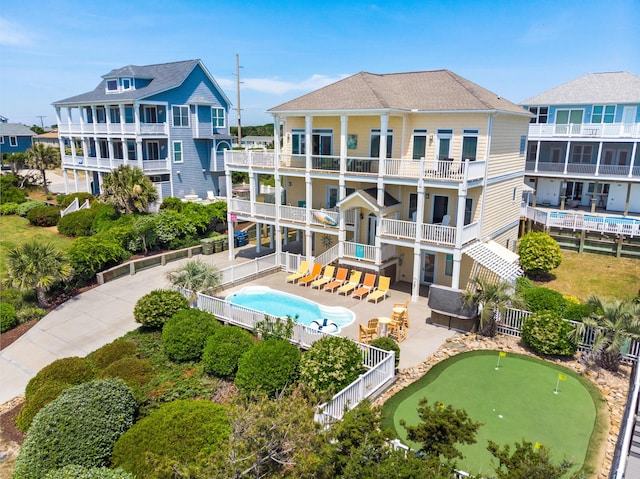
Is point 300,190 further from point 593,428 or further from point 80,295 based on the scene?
point 593,428

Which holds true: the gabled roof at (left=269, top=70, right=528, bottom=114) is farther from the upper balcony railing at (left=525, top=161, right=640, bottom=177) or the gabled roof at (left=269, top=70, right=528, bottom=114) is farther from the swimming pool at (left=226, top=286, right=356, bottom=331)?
the upper balcony railing at (left=525, top=161, right=640, bottom=177)

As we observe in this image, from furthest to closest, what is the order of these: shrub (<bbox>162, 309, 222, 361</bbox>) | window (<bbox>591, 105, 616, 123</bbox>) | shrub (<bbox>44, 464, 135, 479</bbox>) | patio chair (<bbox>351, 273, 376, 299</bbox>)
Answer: window (<bbox>591, 105, 616, 123</bbox>) < patio chair (<bbox>351, 273, 376, 299</bbox>) < shrub (<bbox>162, 309, 222, 361</bbox>) < shrub (<bbox>44, 464, 135, 479</bbox>)

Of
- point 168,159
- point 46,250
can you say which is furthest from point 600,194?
point 46,250

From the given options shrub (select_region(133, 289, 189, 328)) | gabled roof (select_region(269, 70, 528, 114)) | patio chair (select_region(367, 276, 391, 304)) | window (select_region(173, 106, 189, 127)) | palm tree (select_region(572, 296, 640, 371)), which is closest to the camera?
palm tree (select_region(572, 296, 640, 371))

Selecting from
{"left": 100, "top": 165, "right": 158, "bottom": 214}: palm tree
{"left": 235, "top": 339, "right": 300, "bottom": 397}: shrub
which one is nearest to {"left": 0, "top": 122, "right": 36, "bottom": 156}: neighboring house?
{"left": 100, "top": 165, "right": 158, "bottom": 214}: palm tree

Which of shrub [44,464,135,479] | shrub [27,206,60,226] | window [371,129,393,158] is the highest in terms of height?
window [371,129,393,158]

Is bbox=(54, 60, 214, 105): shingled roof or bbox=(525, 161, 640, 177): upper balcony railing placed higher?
bbox=(54, 60, 214, 105): shingled roof

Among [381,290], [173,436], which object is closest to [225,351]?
[173,436]
